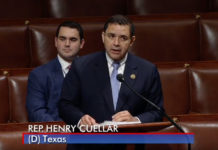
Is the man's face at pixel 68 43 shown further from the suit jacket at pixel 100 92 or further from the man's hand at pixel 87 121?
the man's hand at pixel 87 121

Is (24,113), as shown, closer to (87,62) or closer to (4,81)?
(4,81)

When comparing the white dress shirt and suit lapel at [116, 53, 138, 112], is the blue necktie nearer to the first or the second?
suit lapel at [116, 53, 138, 112]

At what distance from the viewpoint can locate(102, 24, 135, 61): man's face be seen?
0.64 meters

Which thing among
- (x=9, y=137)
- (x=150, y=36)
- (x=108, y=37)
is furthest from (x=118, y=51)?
(x=150, y=36)

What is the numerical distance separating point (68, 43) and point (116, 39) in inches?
7.6

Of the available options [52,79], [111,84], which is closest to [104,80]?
[111,84]

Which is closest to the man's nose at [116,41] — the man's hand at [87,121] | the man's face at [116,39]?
the man's face at [116,39]

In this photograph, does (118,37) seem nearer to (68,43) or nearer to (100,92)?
(100,92)

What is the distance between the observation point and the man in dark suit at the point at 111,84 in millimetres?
632

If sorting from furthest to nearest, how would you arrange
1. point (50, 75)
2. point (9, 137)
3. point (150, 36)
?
point (150, 36) → point (50, 75) → point (9, 137)

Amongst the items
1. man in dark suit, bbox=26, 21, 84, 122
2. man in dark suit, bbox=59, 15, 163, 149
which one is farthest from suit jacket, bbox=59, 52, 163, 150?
man in dark suit, bbox=26, 21, 84, 122

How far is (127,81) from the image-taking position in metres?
0.65

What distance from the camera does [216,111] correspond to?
839 millimetres

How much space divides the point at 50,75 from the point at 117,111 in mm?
209
